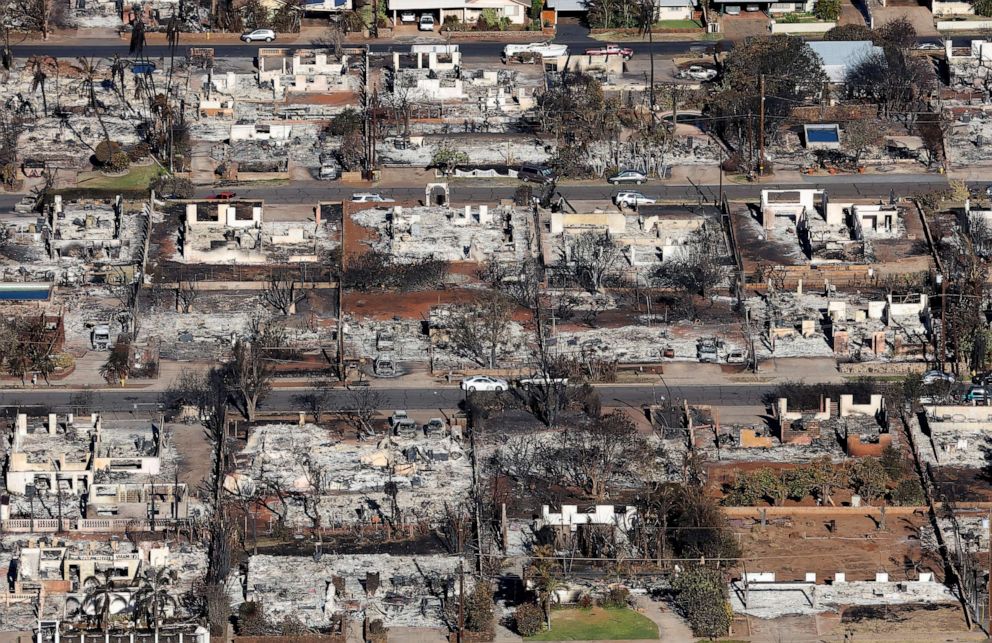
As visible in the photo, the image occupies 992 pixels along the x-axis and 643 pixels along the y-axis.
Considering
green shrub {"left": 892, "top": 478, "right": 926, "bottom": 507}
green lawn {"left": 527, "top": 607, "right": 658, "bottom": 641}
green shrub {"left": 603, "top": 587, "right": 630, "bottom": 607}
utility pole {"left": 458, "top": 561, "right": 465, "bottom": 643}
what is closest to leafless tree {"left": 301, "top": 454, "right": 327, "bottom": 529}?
utility pole {"left": 458, "top": 561, "right": 465, "bottom": 643}

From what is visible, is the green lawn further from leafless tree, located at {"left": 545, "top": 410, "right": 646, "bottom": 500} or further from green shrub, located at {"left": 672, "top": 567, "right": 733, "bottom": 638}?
leafless tree, located at {"left": 545, "top": 410, "right": 646, "bottom": 500}

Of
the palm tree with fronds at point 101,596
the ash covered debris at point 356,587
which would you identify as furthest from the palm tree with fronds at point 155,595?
the ash covered debris at point 356,587

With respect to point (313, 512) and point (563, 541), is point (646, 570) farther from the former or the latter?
point (313, 512)

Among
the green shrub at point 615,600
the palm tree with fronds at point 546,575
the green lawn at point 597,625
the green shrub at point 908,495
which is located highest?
the green shrub at point 908,495

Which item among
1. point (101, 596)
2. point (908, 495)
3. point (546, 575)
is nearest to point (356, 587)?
point (546, 575)

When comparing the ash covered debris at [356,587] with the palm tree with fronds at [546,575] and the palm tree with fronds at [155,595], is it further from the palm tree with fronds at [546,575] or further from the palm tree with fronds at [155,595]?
the palm tree with fronds at [546,575]

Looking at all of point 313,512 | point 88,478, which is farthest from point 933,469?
point 88,478
